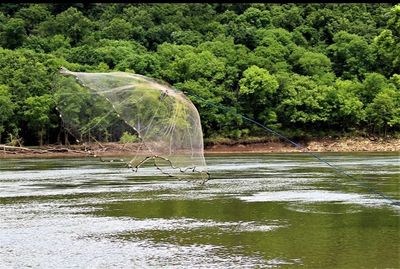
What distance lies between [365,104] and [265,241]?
247 feet

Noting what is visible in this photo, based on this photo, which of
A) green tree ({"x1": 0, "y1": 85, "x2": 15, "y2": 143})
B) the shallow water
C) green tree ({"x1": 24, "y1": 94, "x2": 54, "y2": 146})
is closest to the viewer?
the shallow water

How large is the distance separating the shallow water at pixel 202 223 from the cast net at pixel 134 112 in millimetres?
2878

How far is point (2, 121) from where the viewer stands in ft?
260

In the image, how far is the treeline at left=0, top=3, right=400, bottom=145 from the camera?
86812 millimetres

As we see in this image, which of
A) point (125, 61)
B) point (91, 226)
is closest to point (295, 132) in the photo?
point (125, 61)

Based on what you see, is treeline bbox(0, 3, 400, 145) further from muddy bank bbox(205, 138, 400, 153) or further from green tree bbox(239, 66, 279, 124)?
muddy bank bbox(205, 138, 400, 153)

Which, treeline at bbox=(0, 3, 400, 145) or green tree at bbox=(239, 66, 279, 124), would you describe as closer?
treeline at bbox=(0, 3, 400, 145)

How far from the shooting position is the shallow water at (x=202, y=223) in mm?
18594

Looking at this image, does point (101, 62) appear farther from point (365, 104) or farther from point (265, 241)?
point (265, 241)

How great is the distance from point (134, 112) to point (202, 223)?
725 cm

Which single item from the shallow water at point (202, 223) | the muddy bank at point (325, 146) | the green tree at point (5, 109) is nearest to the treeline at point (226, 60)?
the green tree at point (5, 109)

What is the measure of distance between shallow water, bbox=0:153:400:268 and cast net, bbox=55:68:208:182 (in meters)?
2.88

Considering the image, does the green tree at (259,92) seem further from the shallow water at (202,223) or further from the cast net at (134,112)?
the cast net at (134,112)

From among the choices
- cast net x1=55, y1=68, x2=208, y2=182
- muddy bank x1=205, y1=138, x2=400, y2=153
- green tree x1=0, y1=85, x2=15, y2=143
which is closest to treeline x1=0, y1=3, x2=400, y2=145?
green tree x1=0, y1=85, x2=15, y2=143
